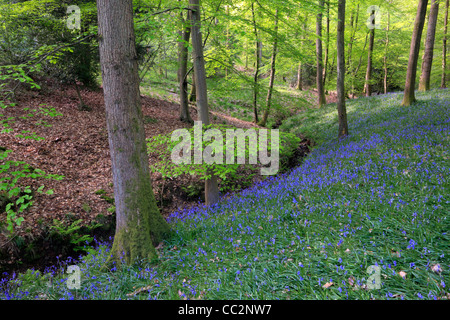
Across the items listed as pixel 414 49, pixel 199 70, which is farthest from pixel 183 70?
pixel 414 49

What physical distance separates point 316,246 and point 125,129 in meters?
3.72

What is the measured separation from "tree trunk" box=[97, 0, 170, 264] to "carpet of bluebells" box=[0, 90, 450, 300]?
511 millimetres

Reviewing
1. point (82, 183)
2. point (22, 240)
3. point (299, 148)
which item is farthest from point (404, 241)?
point (299, 148)

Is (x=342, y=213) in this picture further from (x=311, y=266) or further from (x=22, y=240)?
(x=22, y=240)

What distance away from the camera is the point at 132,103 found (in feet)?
14.4

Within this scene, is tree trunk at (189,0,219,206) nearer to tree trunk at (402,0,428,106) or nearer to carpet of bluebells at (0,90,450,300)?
carpet of bluebells at (0,90,450,300)

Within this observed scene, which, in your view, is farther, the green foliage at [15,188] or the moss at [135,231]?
the moss at [135,231]

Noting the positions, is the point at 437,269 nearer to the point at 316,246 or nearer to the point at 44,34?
the point at 316,246

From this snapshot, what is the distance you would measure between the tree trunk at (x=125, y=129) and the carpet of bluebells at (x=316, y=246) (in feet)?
1.68

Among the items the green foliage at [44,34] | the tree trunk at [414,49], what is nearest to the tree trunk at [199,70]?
the green foliage at [44,34]

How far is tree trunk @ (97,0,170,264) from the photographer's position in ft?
13.7

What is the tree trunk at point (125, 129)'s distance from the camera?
417 cm

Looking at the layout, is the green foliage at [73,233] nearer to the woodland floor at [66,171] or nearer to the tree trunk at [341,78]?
the woodland floor at [66,171]

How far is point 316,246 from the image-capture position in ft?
11.8
